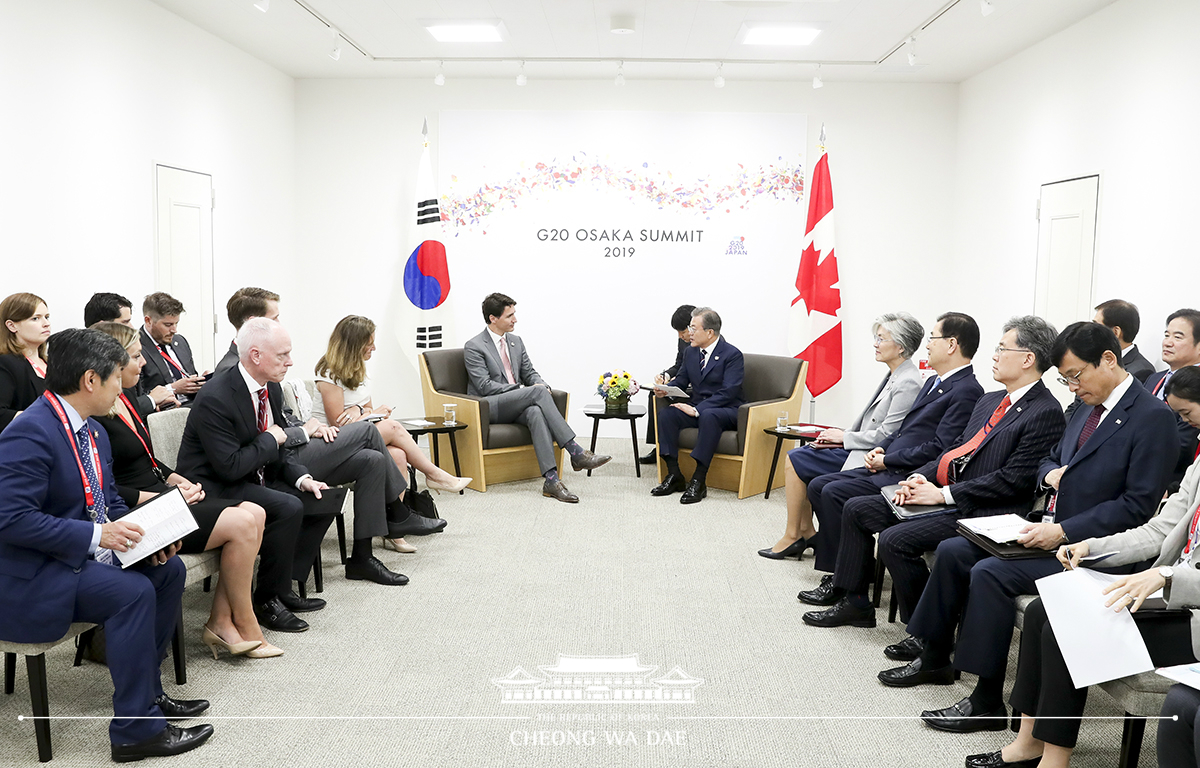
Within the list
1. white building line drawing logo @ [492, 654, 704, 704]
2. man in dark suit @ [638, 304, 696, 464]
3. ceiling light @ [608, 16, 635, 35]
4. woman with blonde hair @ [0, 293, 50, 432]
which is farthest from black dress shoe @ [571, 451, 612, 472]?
woman with blonde hair @ [0, 293, 50, 432]

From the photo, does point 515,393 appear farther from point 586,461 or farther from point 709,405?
point 709,405

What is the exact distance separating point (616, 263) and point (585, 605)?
194 inches

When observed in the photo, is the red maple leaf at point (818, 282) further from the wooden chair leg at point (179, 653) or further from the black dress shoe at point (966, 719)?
the wooden chair leg at point (179, 653)

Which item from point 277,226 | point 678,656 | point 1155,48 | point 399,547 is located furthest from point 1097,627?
point 277,226

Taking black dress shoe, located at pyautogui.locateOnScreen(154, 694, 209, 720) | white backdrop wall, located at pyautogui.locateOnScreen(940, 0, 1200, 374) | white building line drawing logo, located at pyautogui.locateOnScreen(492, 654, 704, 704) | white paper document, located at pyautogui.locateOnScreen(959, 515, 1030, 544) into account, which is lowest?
white building line drawing logo, located at pyautogui.locateOnScreen(492, 654, 704, 704)

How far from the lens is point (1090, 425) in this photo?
3283mm

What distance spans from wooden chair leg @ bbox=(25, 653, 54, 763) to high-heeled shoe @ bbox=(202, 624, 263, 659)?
0.82 metres

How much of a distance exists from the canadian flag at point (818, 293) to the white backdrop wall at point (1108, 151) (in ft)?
4.18

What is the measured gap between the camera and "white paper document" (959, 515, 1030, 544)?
10.4 ft

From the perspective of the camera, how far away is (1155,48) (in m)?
A: 5.55

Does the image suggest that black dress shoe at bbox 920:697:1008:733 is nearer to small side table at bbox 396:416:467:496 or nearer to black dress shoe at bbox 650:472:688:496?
small side table at bbox 396:416:467:496

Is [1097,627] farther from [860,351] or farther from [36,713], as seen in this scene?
[860,351]

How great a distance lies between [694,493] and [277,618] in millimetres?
3261

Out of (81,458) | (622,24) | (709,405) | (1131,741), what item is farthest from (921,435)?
(622,24)
